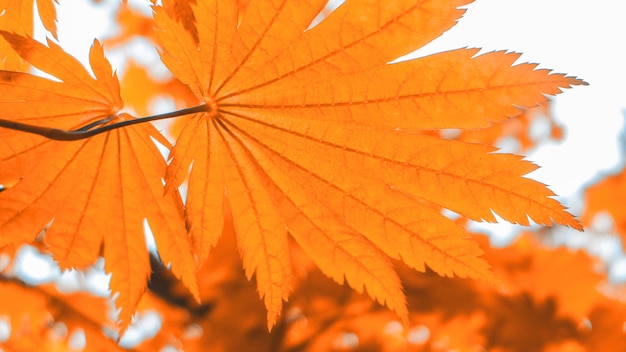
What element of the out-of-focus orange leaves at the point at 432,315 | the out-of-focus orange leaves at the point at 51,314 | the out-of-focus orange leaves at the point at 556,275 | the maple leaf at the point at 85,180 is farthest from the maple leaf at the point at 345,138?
the out-of-focus orange leaves at the point at 51,314

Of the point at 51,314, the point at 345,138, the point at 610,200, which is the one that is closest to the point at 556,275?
the point at 610,200

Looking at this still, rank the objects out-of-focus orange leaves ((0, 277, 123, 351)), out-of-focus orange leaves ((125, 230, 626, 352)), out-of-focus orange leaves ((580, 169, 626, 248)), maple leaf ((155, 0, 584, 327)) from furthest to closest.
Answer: out-of-focus orange leaves ((580, 169, 626, 248))
out-of-focus orange leaves ((0, 277, 123, 351))
out-of-focus orange leaves ((125, 230, 626, 352))
maple leaf ((155, 0, 584, 327))

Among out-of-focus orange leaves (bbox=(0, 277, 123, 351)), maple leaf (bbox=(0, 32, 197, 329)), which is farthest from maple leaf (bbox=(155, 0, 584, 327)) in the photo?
out-of-focus orange leaves (bbox=(0, 277, 123, 351))

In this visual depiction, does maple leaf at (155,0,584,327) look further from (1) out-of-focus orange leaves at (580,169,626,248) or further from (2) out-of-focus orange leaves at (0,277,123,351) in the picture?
(1) out-of-focus orange leaves at (580,169,626,248)

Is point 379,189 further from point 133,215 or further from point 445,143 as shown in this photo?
point 133,215

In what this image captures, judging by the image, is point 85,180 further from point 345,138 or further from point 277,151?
point 345,138

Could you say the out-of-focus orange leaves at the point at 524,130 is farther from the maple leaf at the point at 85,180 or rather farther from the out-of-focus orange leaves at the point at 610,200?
the maple leaf at the point at 85,180
